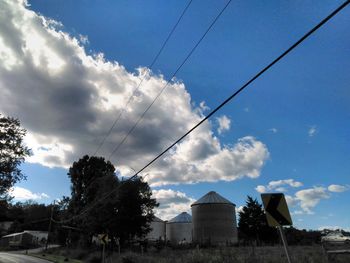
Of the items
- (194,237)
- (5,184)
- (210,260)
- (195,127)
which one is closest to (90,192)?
(194,237)

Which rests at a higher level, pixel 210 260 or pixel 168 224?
pixel 168 224

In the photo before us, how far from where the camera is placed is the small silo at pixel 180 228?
80.7 meters

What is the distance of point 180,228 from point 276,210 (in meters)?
76.5

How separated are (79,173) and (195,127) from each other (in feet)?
224

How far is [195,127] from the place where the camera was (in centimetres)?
1184

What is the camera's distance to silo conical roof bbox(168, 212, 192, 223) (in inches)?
3247

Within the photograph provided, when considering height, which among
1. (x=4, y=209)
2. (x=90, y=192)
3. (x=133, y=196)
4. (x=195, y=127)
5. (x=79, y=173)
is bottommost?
(x=195, y=127)

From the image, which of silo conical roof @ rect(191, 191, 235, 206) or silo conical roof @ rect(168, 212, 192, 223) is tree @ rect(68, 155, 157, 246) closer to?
silo conical roof @ rect(191, 191, 235, 206)

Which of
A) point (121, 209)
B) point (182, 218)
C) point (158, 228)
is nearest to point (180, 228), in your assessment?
point (182, 218)

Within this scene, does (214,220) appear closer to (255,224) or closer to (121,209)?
(255,224)

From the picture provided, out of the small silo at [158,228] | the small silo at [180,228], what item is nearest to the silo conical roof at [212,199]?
the small silo at [180,228]

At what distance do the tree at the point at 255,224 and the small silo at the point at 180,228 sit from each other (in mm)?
12970

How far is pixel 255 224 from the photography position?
234 feet

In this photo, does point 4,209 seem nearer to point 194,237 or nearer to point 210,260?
point 210,260
